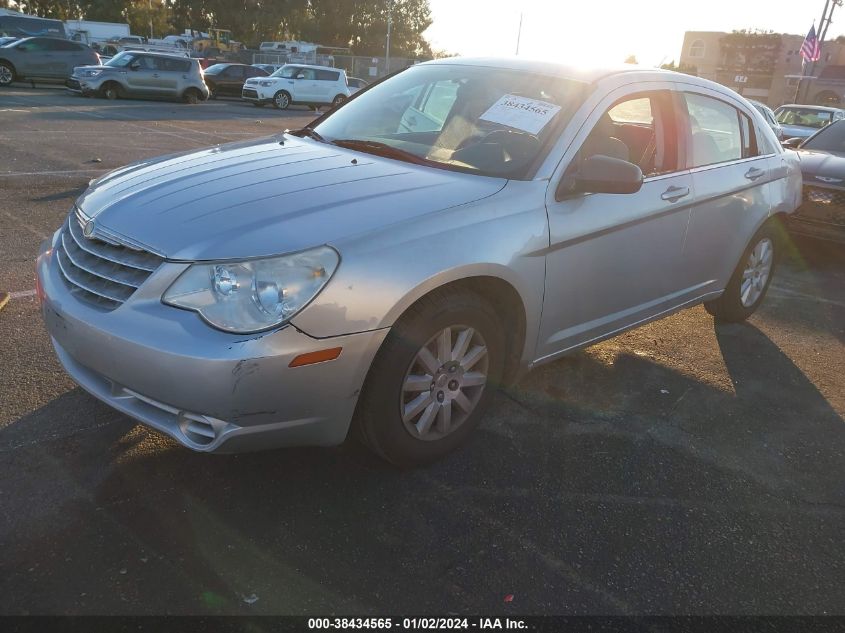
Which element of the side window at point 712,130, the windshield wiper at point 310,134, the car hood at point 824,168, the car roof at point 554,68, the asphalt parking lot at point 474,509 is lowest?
the asphalt parking lot at point 474,509

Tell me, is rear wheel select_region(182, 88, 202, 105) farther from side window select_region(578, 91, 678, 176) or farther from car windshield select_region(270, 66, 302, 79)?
side window select_region(578, 91, 678, 176)

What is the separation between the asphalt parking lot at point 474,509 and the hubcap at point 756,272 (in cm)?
95

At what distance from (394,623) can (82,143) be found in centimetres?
1098

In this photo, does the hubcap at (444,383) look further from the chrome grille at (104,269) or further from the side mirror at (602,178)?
the chrome grille at (104,269)

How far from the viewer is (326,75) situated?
2547 cm

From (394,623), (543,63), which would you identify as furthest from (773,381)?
(394,623)

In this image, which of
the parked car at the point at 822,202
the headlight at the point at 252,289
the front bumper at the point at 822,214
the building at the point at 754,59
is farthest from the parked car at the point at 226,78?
the building at the point at 754,59

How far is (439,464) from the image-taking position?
295cm

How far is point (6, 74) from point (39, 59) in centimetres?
112

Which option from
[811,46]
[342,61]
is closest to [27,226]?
[811,46]

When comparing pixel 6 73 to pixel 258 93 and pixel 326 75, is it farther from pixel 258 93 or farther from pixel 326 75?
pixel 326 75

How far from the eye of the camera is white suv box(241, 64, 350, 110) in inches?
956

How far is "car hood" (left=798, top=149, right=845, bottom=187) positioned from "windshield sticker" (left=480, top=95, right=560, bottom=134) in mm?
5191

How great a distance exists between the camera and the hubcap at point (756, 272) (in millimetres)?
4770
